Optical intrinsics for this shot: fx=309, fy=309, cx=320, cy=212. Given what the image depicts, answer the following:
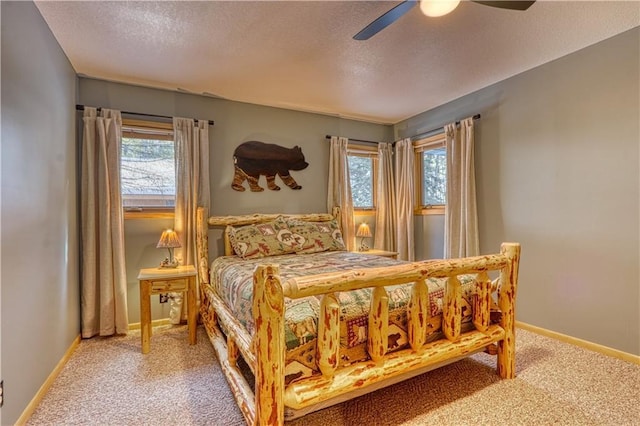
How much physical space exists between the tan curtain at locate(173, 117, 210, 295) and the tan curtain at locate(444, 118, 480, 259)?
2751mm

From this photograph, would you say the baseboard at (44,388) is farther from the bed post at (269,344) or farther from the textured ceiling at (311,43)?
the textured ceiling at (311,43)

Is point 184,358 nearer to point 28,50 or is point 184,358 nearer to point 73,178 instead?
point 73,178

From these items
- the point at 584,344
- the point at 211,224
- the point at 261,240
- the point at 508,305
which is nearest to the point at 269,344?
the point at 508,305

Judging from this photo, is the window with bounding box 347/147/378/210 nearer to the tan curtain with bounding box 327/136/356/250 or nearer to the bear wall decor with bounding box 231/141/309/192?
the tan curtain with bounding box 327/136/356/250

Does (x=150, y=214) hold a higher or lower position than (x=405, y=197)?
lower

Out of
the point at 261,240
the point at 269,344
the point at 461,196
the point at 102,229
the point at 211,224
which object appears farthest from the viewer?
the point at 461,196

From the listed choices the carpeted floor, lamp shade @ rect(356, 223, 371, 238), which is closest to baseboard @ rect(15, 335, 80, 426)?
the carpeted floor

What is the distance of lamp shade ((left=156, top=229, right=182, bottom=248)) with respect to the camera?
2904mm

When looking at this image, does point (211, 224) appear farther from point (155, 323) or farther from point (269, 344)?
point (269, 344)

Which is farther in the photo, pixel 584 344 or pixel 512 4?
pixel 584 344

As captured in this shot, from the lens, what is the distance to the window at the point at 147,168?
3094 millimetres

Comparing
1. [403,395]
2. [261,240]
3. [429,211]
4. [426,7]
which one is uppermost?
[426,7]

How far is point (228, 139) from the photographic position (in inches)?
139

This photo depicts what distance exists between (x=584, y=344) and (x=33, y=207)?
4.14 m
